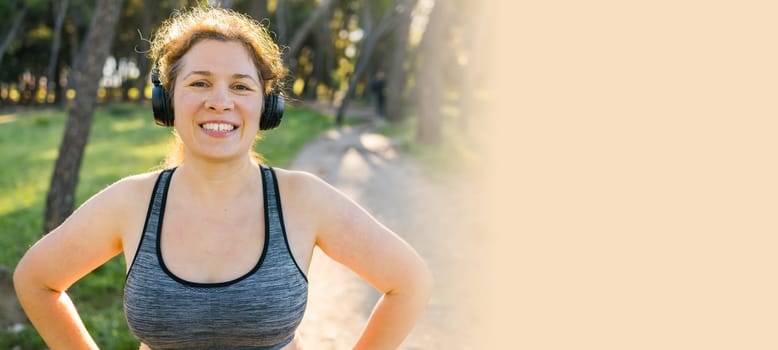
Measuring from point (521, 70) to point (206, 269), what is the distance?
29.2m

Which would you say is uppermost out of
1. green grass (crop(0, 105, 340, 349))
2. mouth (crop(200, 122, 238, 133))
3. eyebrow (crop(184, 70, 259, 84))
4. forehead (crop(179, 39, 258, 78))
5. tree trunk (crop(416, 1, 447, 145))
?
forehead (crop(179, 39, 258, 78))

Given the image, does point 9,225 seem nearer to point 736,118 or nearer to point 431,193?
point 431,193

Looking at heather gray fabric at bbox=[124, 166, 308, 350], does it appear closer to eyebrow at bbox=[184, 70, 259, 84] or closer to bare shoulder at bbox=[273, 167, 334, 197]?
bare shoulder at bbox=[273, 167, 334, 197]

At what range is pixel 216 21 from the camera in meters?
2.46

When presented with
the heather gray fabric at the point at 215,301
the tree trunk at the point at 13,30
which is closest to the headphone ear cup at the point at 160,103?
the heather gray fabric at the point at 215,301

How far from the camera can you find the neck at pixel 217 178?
2.47 metres

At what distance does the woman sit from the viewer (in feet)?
7.56

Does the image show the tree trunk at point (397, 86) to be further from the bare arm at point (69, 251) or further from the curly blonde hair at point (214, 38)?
the bare arm at point (69, 251)

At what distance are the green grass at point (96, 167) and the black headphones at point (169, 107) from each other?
0.36 m

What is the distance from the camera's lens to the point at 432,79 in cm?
1781

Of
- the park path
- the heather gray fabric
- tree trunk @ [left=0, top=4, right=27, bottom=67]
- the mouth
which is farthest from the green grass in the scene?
tree trunk @ [left=0, top=4, right=27, bottom=67]

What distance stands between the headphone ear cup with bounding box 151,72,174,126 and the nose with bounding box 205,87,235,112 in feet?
0.74

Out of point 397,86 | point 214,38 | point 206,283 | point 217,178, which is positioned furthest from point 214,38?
point 397,86

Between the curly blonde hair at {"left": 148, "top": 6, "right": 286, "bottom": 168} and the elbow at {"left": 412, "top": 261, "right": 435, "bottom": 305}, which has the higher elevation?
the curly blonde hair at {"left": 148, "top": 6, "right": 286, "bottom": 168}
